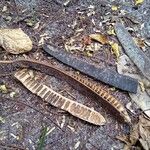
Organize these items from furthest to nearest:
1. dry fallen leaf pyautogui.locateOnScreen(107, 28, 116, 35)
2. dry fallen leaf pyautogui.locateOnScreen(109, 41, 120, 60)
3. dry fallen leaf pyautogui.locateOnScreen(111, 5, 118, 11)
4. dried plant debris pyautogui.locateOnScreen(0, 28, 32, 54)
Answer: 1. dry fallen leaf pyautogui.locateOnScreen(111, 5, 118, 11)
2. dry fallen leaf pyautogui.locateOnScreen(107, 28, 116, 35)
3. dry fallen leaf pyautogui.locateOnScreen(109, 41, 120, 60)
4. dried plant debris pyautogui.locateOnScreen(0, 28, 32, 54)

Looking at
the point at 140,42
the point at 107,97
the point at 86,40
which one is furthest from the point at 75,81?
the point at 140,42

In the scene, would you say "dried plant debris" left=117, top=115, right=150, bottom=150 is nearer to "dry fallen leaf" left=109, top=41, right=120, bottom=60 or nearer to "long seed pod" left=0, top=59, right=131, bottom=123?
"long seed pod" left=0, top=59, right=131, bottom=123

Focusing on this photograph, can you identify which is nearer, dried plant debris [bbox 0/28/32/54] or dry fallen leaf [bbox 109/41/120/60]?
dried plant debris [bbox 0/28/32/54]

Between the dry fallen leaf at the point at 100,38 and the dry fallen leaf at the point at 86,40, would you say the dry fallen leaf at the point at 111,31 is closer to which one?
the dry fallen leaf at the point at 100,38

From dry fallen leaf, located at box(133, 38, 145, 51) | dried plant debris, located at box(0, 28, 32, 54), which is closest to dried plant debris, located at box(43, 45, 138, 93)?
dried plant debris, located at box(0, 28, 32, 54)

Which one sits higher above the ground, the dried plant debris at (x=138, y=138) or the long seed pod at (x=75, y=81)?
the long seed pod at (x=75, y=81)

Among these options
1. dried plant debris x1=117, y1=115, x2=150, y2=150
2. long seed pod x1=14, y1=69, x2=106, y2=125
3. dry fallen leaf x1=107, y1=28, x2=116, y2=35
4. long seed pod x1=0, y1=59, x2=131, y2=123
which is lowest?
dried plant debris x1=117, y1=115, x2=150, y2=150

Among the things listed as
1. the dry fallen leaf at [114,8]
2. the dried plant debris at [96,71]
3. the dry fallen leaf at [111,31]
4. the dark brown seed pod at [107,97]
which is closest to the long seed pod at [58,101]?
the dark brown seed pod at [107,97]

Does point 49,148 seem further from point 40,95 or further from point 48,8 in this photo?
point 48,8
